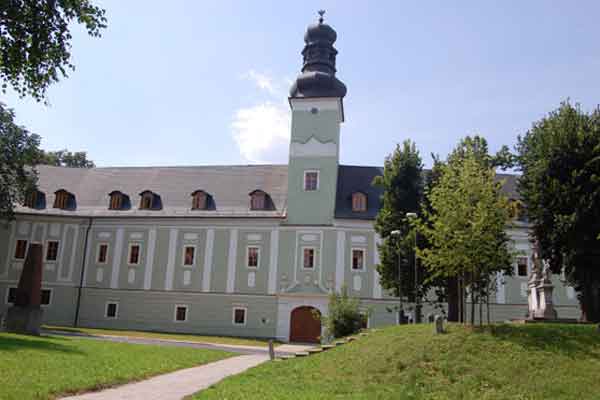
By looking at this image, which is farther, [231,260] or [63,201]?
[63,201]

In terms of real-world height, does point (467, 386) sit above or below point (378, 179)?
below

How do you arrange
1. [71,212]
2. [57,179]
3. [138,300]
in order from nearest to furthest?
[138,300]
[71,212]
[57,179]

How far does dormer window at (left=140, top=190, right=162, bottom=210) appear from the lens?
3903 cm

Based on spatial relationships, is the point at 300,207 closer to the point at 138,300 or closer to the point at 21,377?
the point at 138,300

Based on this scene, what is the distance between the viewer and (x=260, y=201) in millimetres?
37500

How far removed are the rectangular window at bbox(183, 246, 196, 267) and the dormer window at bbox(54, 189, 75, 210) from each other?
31.7 ft

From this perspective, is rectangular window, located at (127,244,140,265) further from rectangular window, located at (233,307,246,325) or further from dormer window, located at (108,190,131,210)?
rectangular window, located at (233,307,246,325)

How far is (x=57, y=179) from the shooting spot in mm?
42500

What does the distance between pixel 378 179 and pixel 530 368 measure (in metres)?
16.5

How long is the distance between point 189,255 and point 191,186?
6.00 meters

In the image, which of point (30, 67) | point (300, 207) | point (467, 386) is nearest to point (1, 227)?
point (300, 207)

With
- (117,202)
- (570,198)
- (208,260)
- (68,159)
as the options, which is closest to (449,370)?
(570,198)

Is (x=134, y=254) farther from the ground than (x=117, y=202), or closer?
closer

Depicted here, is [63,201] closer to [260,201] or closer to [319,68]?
[260,201]
